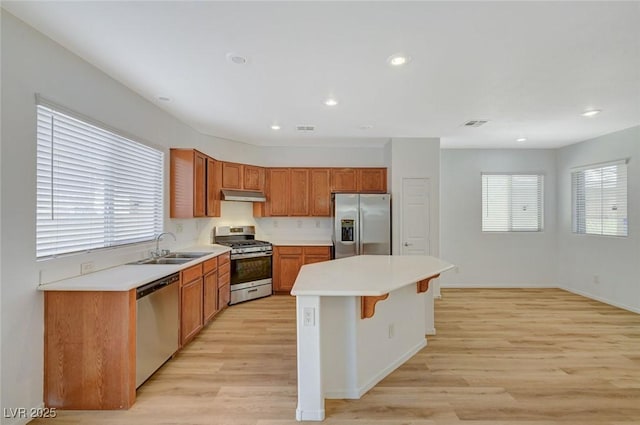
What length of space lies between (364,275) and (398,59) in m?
1.79

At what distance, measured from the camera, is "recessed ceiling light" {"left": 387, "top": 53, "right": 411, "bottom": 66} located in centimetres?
232

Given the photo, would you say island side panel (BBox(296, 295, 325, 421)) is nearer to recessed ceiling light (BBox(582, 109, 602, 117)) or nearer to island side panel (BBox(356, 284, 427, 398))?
island side panel (BBox(356, 284, 427, 398))

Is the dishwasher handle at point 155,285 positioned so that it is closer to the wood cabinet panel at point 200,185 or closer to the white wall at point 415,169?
the wood cabinet panel at point 200,185

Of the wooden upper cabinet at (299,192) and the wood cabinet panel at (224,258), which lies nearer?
the wood cabinet panel at (224,258)

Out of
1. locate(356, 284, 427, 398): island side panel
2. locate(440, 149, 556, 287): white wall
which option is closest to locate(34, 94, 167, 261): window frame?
locate(356, 284, 427, 398): island side panel

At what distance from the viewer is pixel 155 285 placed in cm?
250

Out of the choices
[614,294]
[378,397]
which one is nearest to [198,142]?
[378,397]

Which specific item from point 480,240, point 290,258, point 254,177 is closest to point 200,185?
point 254,177

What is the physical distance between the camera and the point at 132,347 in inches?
86.5

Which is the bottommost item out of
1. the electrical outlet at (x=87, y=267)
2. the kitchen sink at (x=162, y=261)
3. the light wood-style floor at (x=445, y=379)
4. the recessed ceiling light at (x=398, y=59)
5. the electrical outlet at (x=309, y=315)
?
the light wood-style floor at (x=445, y=379)

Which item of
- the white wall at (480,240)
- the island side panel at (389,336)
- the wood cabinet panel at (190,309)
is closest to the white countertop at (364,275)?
the island side panel at (389,336)

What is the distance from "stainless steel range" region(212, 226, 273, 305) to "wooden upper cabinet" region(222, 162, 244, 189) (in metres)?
0.77

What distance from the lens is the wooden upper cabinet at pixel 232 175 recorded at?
482 cm

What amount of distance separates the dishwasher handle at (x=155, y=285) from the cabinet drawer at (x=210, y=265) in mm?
670
